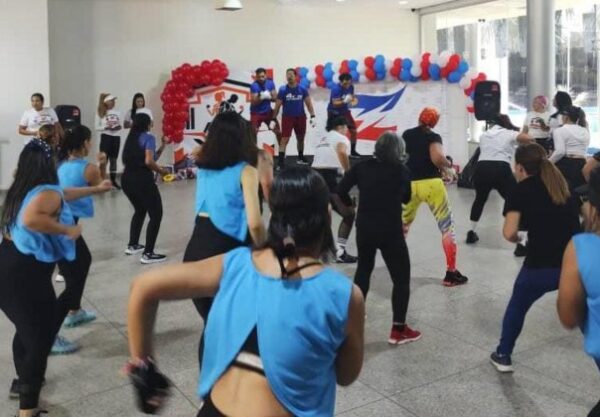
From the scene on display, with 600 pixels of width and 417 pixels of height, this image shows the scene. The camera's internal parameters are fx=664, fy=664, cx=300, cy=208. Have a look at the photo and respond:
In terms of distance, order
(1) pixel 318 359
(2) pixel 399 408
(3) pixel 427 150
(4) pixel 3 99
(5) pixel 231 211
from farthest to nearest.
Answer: (4) pixel 3 99 → (3) pixel 427 150 → (2) pixel 399 408 → (5) pixel 231 211 → (1) pixel 318 359

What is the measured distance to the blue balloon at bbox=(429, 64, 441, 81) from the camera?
1148cm

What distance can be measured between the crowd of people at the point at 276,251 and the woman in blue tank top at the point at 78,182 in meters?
0.01

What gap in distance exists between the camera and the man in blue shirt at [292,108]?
11359mm

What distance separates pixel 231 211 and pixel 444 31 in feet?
45.3

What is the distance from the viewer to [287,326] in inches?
56.1

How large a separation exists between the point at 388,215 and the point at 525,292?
0.89 metres

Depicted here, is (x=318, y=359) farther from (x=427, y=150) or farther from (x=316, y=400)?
(x=427, y=150)

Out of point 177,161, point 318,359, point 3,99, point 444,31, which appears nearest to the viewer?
point 318,359

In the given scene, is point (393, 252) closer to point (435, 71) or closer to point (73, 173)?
point (73, 173)

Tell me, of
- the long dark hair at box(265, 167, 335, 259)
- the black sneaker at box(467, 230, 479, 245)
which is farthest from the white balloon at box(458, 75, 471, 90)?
the long dark hair at box(265, 167, 335, 259)

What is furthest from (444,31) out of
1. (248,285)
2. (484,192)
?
(248,285)

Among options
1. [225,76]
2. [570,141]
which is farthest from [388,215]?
[225,76]

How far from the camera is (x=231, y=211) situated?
9.76 ft

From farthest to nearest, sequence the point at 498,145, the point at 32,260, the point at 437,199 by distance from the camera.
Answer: the point at 498,145 → the point at 437,199 → the point at 32,260
